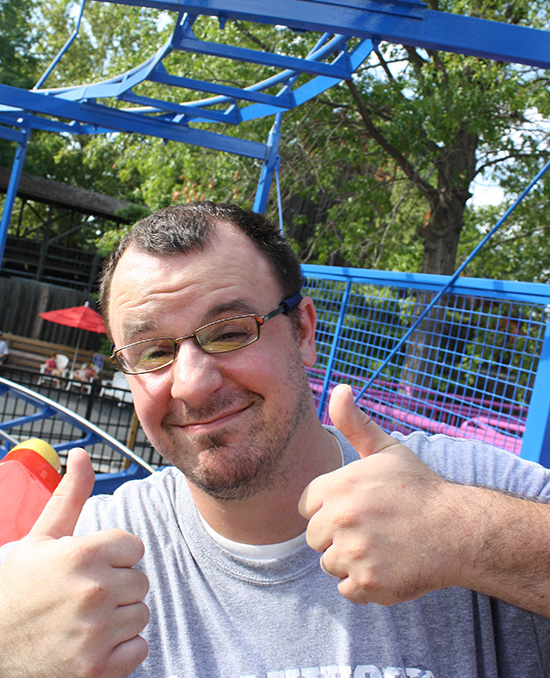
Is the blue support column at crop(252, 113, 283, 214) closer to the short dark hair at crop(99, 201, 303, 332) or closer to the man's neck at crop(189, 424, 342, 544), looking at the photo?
the short dark hair at crop(99, 201, 303, 332)

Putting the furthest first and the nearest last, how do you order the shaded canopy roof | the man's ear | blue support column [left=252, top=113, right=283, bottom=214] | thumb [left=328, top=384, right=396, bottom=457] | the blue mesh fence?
1. the shaded canopy roof
2. blue support column [left=252, top=113, right=283, bottom=214]
3. the blue mesh fence
4. the man's ear
5. thumb [left=328, top=384, right=396, bottom=457]

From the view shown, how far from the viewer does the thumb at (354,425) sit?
3.55 feet

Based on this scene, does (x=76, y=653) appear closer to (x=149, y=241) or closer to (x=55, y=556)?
(x=55, y=556)

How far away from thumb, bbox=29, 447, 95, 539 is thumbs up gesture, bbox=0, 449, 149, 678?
36 mm

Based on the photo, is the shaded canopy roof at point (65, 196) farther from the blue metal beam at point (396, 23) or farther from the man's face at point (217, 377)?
the man's face at point (217, 377)

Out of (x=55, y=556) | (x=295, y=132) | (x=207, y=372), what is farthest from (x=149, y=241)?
(x=295, y=132)

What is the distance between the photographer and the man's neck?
1.43m

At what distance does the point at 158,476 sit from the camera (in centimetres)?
173

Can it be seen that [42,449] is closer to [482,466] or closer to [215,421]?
[215,421]

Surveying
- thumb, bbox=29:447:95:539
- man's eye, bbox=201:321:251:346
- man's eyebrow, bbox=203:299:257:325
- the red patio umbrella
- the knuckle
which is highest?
man's eyebrow, bbox=203:299:257:325

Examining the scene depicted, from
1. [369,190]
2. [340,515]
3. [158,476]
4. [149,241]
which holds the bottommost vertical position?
[158,476]

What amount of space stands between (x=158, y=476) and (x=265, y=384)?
516mm

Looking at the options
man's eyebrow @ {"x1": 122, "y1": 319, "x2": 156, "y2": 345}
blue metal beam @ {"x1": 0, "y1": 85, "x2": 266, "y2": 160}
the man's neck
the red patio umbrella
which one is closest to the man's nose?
man's eyebrow @ {"x1": 122, "y1": 319, "x2": 156, "y2": 345}

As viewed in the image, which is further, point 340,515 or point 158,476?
point 158,476
